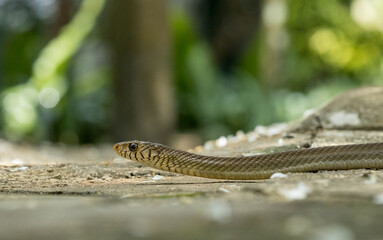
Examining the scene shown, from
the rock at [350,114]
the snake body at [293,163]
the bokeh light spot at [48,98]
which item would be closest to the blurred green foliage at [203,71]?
the bokeh light spot at [48,98]

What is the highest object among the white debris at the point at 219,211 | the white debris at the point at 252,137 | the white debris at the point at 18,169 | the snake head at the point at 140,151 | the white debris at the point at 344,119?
the white debris at the point at 344,119

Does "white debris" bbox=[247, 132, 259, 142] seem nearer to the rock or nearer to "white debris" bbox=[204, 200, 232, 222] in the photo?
the rock

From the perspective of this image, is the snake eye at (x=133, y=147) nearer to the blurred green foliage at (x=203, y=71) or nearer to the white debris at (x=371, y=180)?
the white debris at (x=371, y=180)

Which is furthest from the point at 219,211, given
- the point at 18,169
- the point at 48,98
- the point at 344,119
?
the point at 48,98

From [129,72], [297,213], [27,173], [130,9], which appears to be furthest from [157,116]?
[297,213]

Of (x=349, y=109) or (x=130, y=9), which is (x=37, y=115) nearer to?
(x=130, y=9)

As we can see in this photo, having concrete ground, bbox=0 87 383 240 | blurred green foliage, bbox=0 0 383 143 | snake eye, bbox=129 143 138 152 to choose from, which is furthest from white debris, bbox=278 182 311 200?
blurred green foliage, bbox=0 0 383 143

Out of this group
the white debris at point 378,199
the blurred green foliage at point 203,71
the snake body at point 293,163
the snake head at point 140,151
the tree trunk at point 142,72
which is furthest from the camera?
the blurred green foliage at point 203,71
